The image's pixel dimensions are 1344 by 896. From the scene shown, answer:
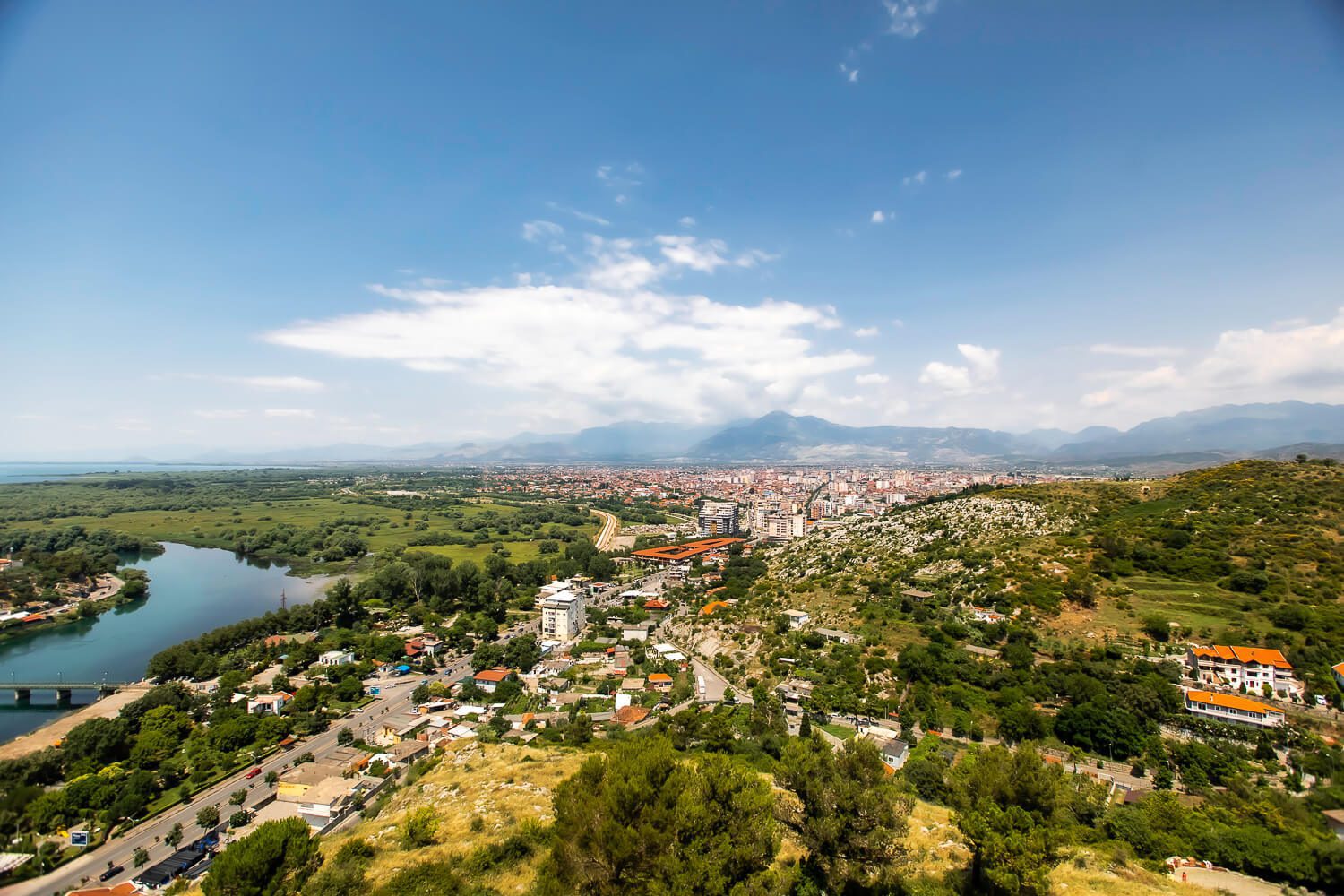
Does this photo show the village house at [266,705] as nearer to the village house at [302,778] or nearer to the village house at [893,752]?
the village house at [302,778]

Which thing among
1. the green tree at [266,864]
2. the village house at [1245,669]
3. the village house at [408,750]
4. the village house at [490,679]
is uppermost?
the green tree at [266,864]

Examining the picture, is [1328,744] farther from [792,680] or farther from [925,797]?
[792,680]

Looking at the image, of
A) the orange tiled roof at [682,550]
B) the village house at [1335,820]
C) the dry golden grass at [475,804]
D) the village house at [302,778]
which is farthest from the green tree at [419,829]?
the orange tiled roof at [682,550]

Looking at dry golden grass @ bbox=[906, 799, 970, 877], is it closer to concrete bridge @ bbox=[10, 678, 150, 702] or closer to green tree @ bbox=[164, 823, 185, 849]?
green tree @ bbox=[164, 823, 185, 849]

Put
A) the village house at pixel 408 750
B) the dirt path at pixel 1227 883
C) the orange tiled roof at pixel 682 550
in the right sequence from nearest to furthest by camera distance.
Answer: the dirt path at pixel 1227 883 < the village house at pixel 408 750 < the orange tiled roof at pixel 682 550

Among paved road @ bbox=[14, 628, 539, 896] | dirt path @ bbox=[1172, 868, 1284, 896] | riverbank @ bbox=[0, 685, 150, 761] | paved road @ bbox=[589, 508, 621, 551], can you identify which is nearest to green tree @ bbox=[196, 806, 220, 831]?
paved road @ bbox=[14, 628, 539, 896]

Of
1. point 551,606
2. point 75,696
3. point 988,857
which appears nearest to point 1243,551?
Result: point 988,857

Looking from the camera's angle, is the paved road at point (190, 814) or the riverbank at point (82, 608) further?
the riverbank at point (82, 608)
